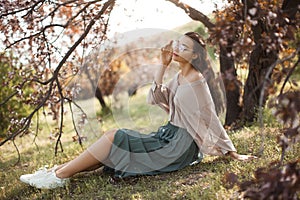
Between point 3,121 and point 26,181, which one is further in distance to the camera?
point 3,121

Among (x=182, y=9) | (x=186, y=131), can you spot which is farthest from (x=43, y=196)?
(x=182, y=9)

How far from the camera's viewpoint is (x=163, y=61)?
346 centimetres

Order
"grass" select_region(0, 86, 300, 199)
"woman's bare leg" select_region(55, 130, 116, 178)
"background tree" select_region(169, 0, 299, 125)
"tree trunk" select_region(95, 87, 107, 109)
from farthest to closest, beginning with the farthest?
"tree trunk" select_region(95, 87, 107, 109)
"woman's bare leg" select_region(55, 130, 116, 178)
"grass" select_region(0, 86, 300, 199)
"background tree" select_region(169, 0, 299, 125)

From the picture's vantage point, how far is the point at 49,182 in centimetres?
341

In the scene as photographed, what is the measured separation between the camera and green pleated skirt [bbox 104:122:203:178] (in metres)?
3.37

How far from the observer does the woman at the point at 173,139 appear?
3367mm

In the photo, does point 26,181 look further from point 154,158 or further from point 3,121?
point 3,121

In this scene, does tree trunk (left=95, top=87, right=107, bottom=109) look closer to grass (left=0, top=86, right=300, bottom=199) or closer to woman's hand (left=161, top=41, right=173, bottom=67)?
grass (left=0, top=86, right=300, bottom=199)

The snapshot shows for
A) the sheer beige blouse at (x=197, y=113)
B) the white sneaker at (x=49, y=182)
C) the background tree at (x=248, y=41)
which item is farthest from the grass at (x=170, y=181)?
the background tree at (x=248, y=41)

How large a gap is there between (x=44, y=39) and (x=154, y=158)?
66.0 inches

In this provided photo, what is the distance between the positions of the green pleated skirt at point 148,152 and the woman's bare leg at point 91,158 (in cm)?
4

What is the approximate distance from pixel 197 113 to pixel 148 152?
45 cm

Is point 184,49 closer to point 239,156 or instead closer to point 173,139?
point 173,139

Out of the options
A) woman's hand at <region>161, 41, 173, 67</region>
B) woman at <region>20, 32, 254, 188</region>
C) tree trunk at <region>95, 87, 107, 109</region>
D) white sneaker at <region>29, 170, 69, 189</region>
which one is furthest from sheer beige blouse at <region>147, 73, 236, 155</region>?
tree trunk at <region>95, 87, 107, 109</region>
